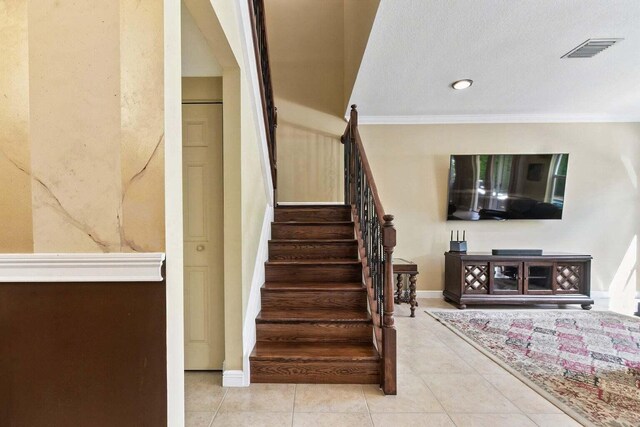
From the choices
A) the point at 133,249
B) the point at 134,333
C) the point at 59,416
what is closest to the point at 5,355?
the point at 59,416

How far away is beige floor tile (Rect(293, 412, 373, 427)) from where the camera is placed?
5.21ft

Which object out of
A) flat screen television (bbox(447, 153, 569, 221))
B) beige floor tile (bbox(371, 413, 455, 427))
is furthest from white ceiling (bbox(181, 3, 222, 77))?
flat screen television (bbox(447, 153, 569, 221))

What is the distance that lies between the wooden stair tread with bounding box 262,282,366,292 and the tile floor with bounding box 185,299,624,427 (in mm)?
664

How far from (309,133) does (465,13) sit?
7.77 ft

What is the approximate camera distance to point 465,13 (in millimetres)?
2195

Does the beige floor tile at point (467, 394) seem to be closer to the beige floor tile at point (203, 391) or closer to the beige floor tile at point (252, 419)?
the beige floor tile at point (252, 419)

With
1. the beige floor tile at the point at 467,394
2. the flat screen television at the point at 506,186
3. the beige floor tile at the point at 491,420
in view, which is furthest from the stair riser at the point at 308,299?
the flat screen television at the point at 506,186

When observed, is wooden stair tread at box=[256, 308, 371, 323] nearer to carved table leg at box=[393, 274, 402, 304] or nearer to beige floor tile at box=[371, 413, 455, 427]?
beige floor tile at box=[371, 413, 455, 427]

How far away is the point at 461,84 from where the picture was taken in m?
3.26

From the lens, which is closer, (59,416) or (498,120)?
(59,416)

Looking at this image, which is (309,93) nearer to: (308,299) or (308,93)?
(308,93)

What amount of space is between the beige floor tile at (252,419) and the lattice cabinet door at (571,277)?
3.85 meters

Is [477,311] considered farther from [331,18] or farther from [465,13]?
[331,18]

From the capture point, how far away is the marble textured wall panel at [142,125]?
884 mm
